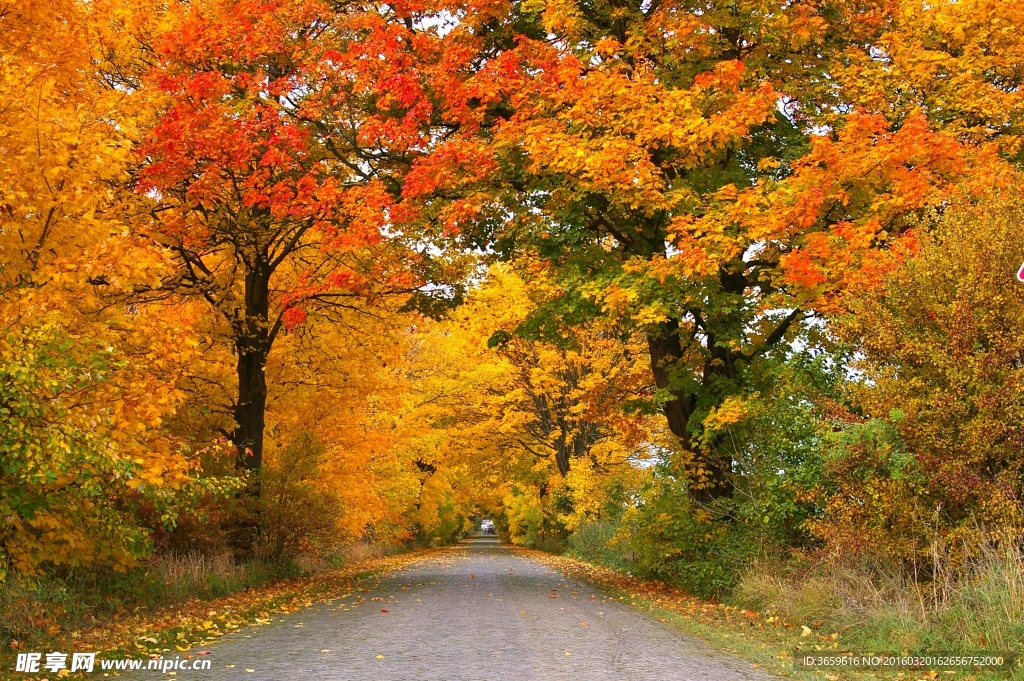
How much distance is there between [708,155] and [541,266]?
3709 millimetres

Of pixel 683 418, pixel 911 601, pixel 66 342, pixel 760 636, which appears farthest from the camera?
pixel 683 418

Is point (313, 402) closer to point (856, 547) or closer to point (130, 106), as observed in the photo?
point (130, 106)

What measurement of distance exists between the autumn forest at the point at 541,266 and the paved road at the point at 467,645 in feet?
6.29

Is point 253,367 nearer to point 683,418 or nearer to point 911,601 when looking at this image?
point 683,418

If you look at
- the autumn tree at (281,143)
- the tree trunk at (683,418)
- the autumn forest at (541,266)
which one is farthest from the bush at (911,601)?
the autumn tree at (281,143)

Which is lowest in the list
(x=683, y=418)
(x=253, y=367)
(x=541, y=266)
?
(x=683, y=418)

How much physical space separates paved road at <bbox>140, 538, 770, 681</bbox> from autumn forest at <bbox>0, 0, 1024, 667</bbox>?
192 cm

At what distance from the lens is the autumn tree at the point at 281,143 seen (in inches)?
538

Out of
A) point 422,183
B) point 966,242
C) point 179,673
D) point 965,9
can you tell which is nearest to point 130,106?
point 422,183

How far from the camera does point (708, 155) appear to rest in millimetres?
14016

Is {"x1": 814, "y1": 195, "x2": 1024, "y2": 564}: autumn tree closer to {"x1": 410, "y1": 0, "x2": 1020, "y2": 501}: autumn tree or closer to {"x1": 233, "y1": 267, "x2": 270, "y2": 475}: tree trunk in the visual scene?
{"x1": 410, "y1": 0, "x2": 1020, "y2": 501}: autumn tree

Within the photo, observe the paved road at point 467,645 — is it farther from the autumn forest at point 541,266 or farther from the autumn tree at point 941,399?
the autumn tree at point 941,399

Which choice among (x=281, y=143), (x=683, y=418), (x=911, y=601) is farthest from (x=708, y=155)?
(x=911, y=601)

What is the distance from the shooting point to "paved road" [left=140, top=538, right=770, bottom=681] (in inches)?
289
